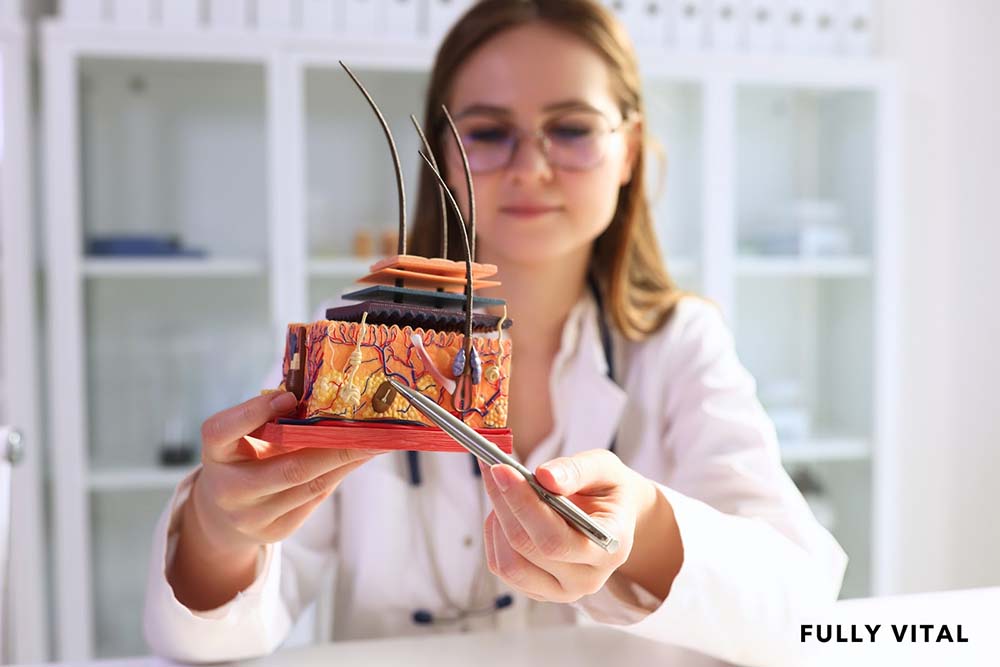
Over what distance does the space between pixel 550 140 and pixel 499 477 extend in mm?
472

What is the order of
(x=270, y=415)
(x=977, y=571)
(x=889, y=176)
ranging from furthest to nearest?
(x=977, y=571) < (x=889, y=176) < (x=270, y=415)

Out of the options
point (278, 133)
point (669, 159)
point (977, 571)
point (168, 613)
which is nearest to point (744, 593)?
point (168, 613)

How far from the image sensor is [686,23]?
2.05 meters

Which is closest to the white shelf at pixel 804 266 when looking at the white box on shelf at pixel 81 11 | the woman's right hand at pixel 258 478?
the white box on shelf at pixel 81 11

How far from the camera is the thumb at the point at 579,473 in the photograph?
1.64 ft

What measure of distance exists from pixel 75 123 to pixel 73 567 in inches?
38.0

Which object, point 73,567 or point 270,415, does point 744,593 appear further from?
point 73,567

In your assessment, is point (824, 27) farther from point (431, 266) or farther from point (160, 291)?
point (431, 266)

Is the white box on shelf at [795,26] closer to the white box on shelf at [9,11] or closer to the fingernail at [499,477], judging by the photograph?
the white box on shelf at [9,11]

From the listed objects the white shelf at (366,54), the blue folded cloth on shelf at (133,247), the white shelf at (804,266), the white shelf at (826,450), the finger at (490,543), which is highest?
the white shelf at (366,54)

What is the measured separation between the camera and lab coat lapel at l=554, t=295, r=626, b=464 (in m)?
1.01

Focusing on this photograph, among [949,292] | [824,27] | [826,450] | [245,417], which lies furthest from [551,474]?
[949,292]

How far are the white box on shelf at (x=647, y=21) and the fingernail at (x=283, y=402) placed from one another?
1.69 metres

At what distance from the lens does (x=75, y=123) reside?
5.98ft
